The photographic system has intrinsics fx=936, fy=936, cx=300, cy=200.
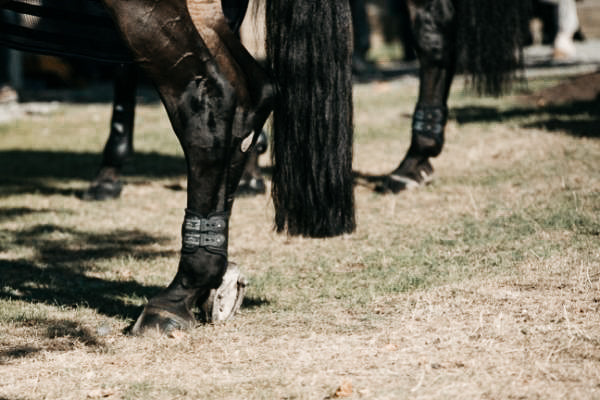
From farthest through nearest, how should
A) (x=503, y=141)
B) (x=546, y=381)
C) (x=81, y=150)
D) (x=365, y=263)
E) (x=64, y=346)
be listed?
1. (x=81, y=150)
2. (x=503, y=141)
3. (x=365, y=263)
4. (x=64, y=346)
5. (x=546, y=381)

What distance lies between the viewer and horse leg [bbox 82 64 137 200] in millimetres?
5883

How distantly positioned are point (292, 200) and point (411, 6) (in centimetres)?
256

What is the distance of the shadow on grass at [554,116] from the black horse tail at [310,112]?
389 centimetres

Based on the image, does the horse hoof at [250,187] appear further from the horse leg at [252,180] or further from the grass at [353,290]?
the grass at [353,290]

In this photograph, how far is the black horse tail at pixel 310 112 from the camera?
3.18 metres

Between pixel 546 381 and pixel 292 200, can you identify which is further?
pixel 292 200

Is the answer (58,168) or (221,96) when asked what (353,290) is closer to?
(221,96)

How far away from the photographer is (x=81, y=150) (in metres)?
8.16

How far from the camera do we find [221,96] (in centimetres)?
300

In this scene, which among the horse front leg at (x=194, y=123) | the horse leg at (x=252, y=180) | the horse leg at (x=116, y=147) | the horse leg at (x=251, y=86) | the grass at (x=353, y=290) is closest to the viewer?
the grass at (x=353, y=290)

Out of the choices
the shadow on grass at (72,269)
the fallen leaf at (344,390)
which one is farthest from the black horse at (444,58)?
the fallen leaf at (344,390)

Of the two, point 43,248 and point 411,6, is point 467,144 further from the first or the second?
point 43,248

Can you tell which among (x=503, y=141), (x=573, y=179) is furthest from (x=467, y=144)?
(x=573, y=179)

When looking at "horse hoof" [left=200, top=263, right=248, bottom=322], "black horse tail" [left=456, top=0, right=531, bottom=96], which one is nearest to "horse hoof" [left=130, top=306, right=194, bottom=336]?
"horse hoof" [left=200, top=263, right=248, bottom=322]
